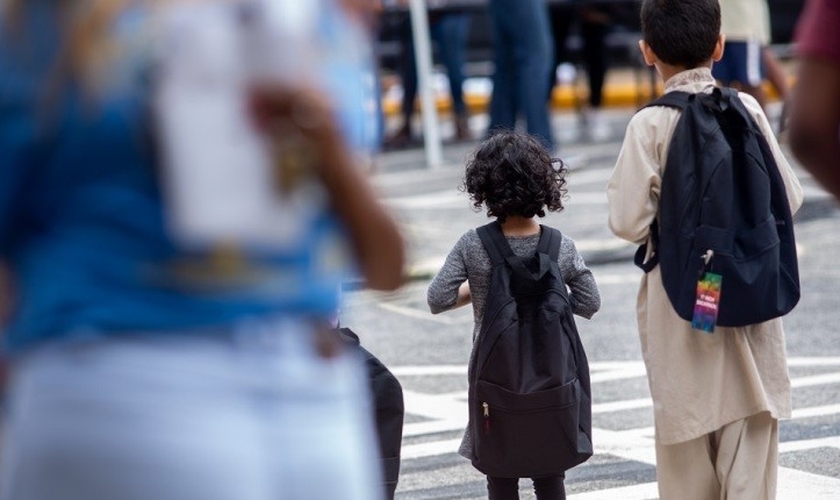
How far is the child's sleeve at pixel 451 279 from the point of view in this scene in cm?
541

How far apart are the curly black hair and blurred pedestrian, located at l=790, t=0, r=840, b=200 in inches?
92.4

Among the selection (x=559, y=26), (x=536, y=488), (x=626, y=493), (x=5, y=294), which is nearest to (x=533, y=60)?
(x=559, y=26)

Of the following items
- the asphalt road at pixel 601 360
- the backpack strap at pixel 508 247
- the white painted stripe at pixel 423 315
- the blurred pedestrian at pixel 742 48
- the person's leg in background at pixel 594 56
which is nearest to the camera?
the backpack strap at pixel 508 247

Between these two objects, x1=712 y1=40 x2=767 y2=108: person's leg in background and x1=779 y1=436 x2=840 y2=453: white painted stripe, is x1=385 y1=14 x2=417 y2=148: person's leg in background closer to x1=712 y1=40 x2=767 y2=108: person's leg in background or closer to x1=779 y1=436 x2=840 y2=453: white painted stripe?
x1=712 y1=40 x2=767 y2=108: person's leg in background

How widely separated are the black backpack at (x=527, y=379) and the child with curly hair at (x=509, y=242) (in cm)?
9

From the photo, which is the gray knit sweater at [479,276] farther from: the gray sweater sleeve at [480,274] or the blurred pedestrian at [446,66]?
the blurred pedestrian at [446,66]

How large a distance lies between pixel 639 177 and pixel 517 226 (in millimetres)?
515

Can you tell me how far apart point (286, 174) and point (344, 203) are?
0.08 m

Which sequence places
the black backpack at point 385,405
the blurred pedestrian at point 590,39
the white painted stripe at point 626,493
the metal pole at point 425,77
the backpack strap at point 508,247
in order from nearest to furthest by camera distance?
1. the black backpack at point 385,405
2. the backpack strap at point 508,247
3. the white painted stripe at point 626,493
4. the metal pole at point 425,77
5. the blurred pedestrian at point 590,39

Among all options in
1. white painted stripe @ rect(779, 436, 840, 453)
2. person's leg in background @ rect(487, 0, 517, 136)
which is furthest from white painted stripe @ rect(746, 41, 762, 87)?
white painted stripe @ rect(779, 436, 840, 453)

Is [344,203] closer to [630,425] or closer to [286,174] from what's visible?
[286,174]

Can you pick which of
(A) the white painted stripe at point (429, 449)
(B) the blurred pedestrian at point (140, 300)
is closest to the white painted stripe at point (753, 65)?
(A) the white painted stripe at point (429, 449)

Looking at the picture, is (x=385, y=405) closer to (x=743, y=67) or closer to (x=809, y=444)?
(x=809, y=444)

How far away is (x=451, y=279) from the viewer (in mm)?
5414
